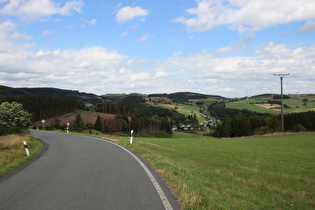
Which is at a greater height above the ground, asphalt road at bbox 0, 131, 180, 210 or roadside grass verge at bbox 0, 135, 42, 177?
asphalt road at bbox 0, 131, 180, 210

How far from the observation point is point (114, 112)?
138250mm

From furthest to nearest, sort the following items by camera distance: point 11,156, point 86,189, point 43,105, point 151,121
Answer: point 151,121
point 43,105
point 11,156
point 86,189

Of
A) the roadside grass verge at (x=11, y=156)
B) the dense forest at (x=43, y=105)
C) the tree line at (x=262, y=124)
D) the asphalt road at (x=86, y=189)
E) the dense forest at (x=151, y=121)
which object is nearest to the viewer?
the asphalt road at (x=86, y=189)

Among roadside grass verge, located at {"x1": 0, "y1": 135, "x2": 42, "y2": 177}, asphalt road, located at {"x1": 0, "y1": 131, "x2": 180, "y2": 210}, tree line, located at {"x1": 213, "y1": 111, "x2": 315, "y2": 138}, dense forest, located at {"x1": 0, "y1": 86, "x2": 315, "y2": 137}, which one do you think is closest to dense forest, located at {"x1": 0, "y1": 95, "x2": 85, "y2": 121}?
dense forest, located at {"x1": 0, "y1": 86, "x2": 315, "y2": 137}

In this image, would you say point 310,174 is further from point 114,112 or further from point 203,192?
point 114,112

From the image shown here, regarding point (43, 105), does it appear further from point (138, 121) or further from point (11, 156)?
point (11, 156)

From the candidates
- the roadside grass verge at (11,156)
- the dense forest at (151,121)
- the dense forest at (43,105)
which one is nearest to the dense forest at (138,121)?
the dense forest at (151,121)

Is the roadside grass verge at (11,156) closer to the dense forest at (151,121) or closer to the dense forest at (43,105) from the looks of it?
the dense forest at (151,121)

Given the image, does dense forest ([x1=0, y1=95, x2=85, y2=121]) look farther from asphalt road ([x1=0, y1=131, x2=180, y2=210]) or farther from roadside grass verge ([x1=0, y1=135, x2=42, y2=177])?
asphalt road ([x1=0, y1=131, x2=180, y2=210])

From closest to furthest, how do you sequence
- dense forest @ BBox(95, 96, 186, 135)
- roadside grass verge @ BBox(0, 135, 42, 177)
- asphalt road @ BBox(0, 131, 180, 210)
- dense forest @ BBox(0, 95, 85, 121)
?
asphalt road @ BBox(0, 131, 180, 210) → roadside grass verge @ BBox(0, 135, 42, 177) → dense forest @ BBox(0, 95, 85, 121) → dense forest @ BBox(95, 96, 186, 135)

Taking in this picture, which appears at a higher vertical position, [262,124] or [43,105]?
[43,105]

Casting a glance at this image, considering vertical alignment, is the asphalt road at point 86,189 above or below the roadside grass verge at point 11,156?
above

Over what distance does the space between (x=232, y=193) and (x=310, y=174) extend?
4863mm

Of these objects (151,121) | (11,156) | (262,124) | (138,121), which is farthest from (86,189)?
(151,121)
